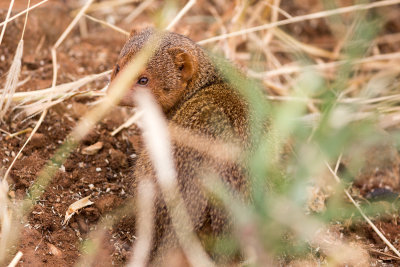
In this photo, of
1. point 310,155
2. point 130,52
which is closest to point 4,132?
point 130,52

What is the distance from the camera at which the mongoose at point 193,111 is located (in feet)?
8.10

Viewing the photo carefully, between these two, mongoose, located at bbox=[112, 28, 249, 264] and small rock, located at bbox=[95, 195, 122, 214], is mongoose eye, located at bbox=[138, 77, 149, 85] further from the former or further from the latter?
small rock, located at bbox=[95, 195, 122, 214]

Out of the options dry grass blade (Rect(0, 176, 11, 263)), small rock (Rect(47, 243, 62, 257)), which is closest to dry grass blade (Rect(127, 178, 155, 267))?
small rock (Rect(47, 243, 62, 257))

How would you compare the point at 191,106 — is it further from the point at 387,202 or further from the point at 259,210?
the point at 387,202

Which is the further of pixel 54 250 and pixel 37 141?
pixel 37 141

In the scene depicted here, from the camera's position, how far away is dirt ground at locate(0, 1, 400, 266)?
9.12ft

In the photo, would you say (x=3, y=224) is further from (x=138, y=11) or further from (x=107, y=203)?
(x=138, y=11)

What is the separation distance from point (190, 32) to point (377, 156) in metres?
2.23

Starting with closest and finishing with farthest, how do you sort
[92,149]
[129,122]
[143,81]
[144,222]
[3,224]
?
[3,224]
[144,222]
[143,81]
[92,149]
[129,122]

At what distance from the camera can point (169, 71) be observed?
3234 mm

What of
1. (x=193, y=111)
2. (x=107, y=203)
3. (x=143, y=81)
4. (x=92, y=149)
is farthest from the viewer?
(x=92, y=149)

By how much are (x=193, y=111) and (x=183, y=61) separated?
576 mm

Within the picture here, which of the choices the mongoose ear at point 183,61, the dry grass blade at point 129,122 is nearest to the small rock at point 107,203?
the dry grass blade at point 129,122

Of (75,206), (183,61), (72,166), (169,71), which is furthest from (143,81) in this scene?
(75,206)
